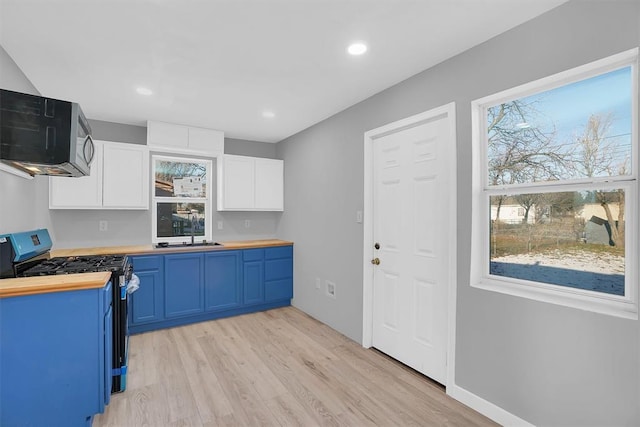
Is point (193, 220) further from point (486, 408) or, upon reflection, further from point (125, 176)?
point (486, 408)

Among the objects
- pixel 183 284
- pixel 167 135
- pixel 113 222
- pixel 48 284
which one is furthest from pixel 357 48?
pixel 113 222

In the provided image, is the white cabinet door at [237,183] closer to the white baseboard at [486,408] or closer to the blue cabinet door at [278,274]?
the blue cabinet door at [278,274]

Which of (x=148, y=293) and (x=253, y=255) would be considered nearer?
(x=148, y=293)

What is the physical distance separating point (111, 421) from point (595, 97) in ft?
11.4

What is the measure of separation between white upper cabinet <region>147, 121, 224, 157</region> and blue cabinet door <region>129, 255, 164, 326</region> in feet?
4.45

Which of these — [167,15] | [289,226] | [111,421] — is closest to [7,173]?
[167,15]

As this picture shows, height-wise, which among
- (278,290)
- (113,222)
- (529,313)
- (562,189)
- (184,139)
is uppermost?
(184,139)

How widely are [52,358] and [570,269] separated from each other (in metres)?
3.02

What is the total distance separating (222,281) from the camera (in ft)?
12.8

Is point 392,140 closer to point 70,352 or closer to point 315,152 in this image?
point 315,152

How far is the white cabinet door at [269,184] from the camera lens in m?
4.46

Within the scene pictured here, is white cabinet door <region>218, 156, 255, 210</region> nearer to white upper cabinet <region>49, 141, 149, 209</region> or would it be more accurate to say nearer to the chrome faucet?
the chrome faucet

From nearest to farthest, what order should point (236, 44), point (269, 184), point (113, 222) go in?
1. point (236, 44)
2. point (113, 222)
3. point (269, 184)

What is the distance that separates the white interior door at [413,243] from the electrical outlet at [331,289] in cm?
62
